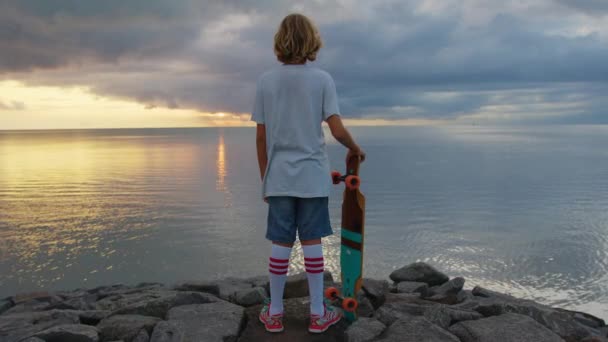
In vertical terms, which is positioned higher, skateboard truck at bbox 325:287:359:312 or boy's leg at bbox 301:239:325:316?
boy's leg at bbox 301:239:325:316

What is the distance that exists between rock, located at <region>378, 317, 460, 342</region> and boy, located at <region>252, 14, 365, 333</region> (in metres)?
0.94

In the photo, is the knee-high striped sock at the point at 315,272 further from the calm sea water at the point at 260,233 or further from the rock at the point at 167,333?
the calm sea water at the point at 260,233

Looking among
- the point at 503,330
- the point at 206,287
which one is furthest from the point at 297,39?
the point at 206,287

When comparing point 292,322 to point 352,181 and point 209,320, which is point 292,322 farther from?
point 352,181

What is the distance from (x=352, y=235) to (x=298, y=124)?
1350 millimetres

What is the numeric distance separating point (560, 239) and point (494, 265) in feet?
12.8

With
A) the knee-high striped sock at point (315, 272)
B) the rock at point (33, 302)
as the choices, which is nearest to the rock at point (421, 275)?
the knee-high striped sock at point (315, 272)

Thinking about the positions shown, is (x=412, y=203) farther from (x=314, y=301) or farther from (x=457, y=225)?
(x=314, y=301)

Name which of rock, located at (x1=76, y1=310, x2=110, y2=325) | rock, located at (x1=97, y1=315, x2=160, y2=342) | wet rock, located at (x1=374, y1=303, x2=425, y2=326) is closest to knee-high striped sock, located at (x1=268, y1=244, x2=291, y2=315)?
wet rock, located at (x1=374, y1=303, x2=425, y2=326)

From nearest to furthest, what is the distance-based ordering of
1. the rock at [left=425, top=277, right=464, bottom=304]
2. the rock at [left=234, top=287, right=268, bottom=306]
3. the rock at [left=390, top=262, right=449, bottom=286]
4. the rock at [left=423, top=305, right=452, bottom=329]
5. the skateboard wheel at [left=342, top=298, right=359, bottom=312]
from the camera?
the skateboard wheel at [left=342, top=298, right=359, bottom=312]
the rock at [left=423, top=305, right=452, bottom=329]
the rock at [left=234, top=287, right=268, bottom=306]
the rock at [left=425, top=277, right=464, bottom=304]
the rock at [left=390, top=262, right=449, bottom=286]

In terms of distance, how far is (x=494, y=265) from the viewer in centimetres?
1180

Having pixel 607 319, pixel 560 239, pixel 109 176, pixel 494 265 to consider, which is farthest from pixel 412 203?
pixel 109 176

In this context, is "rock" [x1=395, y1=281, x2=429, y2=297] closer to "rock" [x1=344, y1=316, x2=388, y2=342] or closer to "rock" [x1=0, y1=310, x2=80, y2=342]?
"rock" [x1=344, y1=316, x2=388, y2=342]

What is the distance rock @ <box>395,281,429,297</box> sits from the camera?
7531 millimetres
